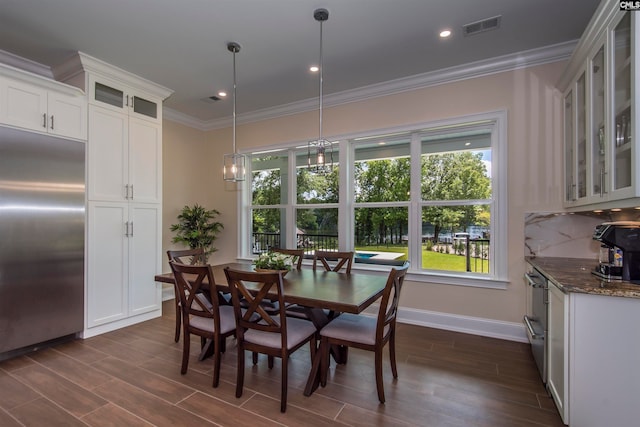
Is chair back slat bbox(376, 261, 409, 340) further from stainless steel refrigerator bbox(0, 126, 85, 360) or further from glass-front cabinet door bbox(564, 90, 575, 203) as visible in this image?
stainless steel refrigerator bbox(0, 126, 85, 360)

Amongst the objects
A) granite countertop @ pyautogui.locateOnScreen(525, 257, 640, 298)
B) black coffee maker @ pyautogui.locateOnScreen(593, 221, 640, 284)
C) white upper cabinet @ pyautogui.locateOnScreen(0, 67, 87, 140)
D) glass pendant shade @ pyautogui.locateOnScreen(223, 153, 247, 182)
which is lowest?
granite countertop @ pyautogui.locateOnScreen(525, 257, 640, 298)

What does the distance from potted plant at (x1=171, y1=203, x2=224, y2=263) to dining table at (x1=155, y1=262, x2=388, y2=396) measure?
7.03 ft

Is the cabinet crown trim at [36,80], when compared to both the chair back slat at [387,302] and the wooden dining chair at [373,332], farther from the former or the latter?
the chair back slat at [387,302]

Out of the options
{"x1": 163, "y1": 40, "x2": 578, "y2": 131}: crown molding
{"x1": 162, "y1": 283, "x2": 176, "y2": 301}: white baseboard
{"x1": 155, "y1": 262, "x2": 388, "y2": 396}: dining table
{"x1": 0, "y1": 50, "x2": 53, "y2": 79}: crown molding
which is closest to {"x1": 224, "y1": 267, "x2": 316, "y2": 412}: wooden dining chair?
{"x1": 155, "y1": 262, "x2": 388, "y2": 396}: dining table

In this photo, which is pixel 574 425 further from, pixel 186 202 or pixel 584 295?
pixel 186 202

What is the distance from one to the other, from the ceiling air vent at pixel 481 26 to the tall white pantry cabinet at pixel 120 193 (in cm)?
360

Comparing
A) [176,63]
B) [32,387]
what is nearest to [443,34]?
[176,63]

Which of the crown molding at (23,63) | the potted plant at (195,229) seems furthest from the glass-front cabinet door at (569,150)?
the crown molding at (23,63)

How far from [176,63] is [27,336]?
10.2ft

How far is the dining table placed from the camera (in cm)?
202

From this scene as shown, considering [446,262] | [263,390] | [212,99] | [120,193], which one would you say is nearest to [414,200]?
[446,262]

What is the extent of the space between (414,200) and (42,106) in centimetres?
412

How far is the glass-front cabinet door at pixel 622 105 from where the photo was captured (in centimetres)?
176

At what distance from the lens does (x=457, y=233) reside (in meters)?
3.72
